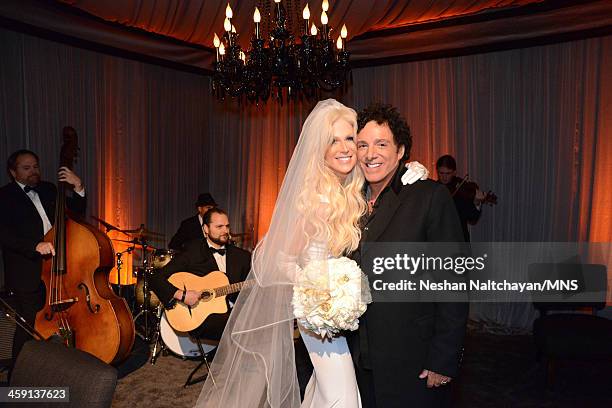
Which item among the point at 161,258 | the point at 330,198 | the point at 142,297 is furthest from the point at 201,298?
the point at 330,198

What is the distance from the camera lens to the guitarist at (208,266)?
15.7 feet

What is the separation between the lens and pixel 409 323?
8.09ft

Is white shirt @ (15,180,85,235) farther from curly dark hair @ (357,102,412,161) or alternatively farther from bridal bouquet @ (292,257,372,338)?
curly dark hair @ (357,102,412,161)

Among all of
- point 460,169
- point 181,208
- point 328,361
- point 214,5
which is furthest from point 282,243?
point 181,208

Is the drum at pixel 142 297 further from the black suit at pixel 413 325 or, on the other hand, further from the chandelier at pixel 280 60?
the black suit at pixel 413 325

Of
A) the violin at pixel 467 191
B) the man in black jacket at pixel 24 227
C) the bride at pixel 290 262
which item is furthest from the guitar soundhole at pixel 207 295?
the violin at pixel 467 191

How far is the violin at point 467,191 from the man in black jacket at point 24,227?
4.52 meters

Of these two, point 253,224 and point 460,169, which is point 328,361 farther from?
point 253,224

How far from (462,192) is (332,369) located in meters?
4.49

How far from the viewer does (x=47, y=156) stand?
6.58 meters

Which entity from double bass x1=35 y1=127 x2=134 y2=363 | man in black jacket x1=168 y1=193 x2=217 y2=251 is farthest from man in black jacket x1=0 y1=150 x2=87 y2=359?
man in black jacket x1=168 y1=193 x2=217 y2=251

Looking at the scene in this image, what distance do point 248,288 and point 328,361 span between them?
693 millimetres

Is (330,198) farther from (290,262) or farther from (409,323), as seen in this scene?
(409,323)

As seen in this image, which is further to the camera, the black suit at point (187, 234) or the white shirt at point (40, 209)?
the black suit at point (187, 234)
